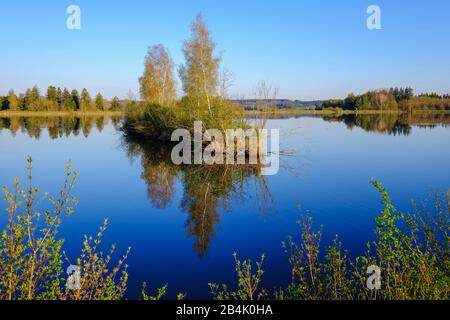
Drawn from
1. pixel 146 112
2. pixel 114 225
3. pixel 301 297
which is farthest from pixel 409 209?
pixel 146 112

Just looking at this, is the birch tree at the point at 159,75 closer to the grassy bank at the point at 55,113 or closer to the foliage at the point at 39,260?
the foliage at the point at 39,260

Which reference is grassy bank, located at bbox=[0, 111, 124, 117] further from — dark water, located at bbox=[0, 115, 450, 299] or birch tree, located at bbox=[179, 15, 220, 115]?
dark water, located at bbox=[0, 115, 450, 299]

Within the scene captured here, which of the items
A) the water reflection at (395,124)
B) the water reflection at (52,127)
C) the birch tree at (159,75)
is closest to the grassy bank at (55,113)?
the water reflection at (52,127)

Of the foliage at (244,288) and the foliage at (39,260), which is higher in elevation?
the foliage at (39,260)

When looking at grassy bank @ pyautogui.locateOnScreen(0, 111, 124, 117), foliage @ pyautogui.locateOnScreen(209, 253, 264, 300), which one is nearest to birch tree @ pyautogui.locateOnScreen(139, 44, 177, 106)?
foliage @ pyautogui.locateOnScreen(209, 253, 264, 300)

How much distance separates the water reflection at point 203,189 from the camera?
9.13 metres

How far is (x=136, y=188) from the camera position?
1343 centimetres

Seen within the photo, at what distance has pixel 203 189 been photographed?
41.4ft

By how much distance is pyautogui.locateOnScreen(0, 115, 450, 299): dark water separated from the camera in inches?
273

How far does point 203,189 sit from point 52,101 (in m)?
93.9

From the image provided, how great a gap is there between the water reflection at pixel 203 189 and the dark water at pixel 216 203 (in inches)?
1.4

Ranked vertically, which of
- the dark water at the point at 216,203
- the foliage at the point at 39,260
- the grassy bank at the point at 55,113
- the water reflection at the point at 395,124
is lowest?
the dark water at the point at 216,203

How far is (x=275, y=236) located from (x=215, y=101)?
15.2m

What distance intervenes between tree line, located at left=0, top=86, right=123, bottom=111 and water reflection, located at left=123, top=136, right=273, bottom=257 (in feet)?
275
